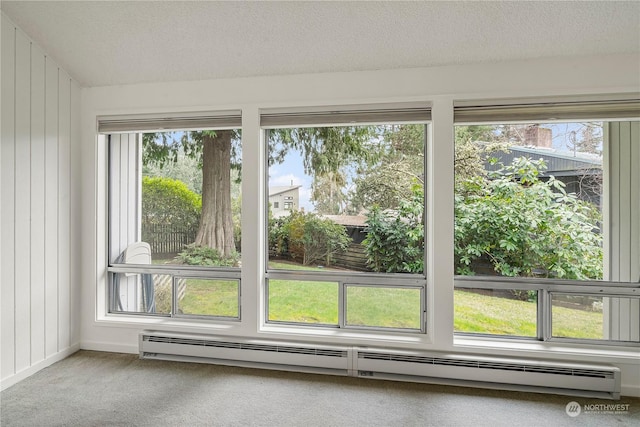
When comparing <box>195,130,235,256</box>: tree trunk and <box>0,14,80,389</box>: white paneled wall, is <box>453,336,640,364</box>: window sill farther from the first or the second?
<box>0,14,80,389</box>: white paneled wall

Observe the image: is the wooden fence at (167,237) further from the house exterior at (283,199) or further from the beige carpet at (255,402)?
the beige carpet at (255,402)

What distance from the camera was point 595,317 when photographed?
2650mm

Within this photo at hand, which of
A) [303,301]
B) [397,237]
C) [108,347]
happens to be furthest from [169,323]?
[397,237]

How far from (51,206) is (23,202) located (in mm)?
241

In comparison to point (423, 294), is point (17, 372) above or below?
below

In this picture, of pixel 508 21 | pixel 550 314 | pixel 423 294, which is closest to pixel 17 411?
pixel 423 294

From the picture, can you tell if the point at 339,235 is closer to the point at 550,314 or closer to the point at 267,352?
the point at 267,352

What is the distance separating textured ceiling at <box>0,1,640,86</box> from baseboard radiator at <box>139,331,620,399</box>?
6.98ft

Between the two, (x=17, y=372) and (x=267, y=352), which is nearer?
(x=17, y=372)

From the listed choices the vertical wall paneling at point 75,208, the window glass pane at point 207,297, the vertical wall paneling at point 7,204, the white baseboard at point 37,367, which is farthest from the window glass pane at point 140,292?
the vertical wall paneling at point 7,204

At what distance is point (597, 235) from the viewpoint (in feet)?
8.66

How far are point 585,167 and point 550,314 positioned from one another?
1123 mm

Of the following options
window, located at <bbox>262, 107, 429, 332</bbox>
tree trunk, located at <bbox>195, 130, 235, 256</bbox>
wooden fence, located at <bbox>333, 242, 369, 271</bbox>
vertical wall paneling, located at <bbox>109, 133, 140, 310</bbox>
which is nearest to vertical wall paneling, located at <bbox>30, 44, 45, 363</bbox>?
vertical wall paneling, located at <bbox>109, 133, 140, 310</bbox>

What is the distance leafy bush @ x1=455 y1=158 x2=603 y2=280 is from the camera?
266 cm
